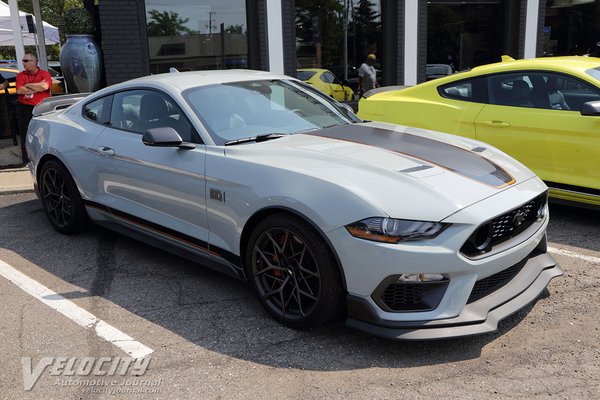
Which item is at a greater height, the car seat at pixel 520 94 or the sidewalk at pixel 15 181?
the car seat at pixel 520 94

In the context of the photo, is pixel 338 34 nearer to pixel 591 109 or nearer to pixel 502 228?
pixel 591 109

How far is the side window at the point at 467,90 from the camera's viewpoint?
6031 millimetres

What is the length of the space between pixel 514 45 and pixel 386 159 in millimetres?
11266

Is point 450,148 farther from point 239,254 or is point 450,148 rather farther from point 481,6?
point 481,6

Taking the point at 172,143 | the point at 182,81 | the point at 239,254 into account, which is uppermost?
the point at 182,81

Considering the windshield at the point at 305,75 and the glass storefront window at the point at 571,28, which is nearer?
the windshield at the point at 305,75

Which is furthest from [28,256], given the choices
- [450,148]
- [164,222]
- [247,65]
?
[247,65]

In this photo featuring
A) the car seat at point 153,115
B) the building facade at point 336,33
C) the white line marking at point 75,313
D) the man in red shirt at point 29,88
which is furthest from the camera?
the building facade at point 336,33

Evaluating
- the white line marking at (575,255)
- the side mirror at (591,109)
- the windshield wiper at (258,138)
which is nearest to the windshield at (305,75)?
the side mirror at (591,109)

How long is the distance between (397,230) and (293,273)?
721 millimetres

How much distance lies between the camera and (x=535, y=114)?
557 cm

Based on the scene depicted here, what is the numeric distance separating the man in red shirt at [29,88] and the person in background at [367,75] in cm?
622

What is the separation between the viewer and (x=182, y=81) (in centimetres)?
452

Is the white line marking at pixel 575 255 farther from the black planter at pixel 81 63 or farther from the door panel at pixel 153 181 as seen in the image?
the black planter at pixel 81 63
